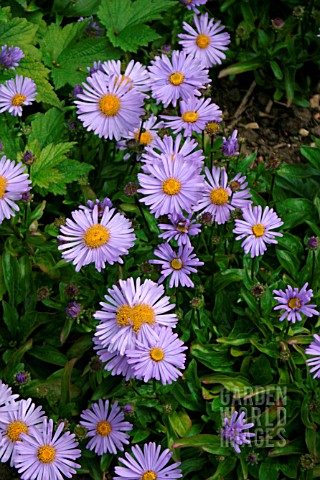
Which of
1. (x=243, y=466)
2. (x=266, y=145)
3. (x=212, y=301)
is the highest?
(x=266, y=145)

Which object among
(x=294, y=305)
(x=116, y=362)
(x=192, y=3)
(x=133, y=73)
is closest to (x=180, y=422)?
(x=116, y=362)

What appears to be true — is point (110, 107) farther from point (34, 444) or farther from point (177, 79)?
point (34, 444)

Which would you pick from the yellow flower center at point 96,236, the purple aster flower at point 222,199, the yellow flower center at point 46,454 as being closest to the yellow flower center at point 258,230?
the purple aster flower at point 222,199

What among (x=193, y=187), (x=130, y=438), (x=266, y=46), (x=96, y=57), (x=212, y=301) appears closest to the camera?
(x=193, y=187)


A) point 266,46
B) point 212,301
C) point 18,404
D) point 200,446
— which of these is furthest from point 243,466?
point 266,46

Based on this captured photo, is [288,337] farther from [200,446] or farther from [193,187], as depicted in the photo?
[193,187]

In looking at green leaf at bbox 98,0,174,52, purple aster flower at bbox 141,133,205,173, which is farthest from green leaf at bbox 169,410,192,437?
green leaf at bbox 98,0,174,52

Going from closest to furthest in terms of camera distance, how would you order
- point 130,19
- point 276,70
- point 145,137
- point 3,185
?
point 3,185
point 145,137
point 130,19
point 276,70
